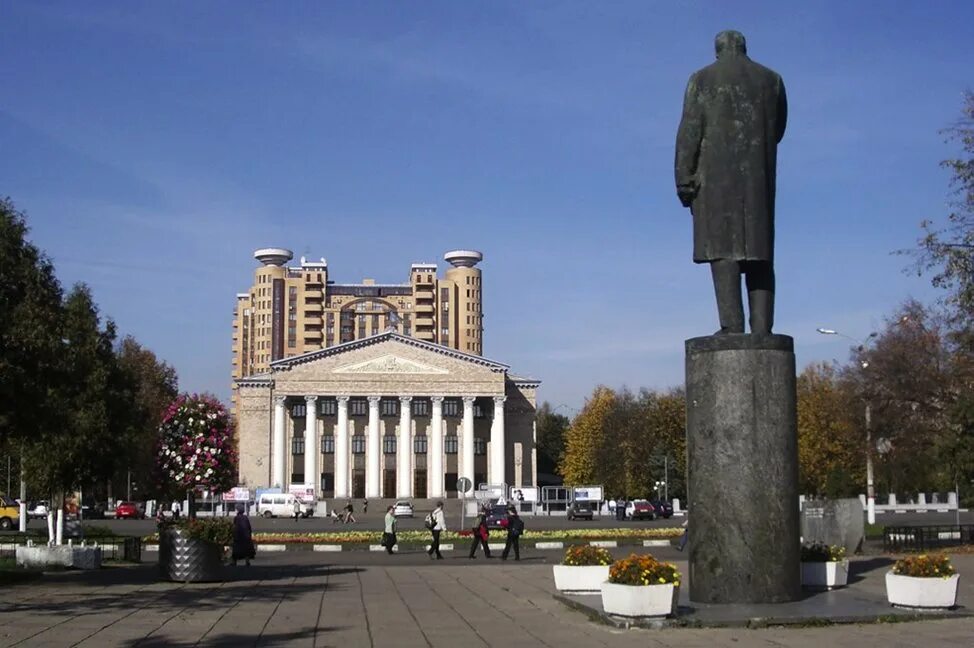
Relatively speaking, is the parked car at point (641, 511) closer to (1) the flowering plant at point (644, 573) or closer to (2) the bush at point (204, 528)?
(2) the bush at point (204, 528)

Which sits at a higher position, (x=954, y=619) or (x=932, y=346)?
(x=932, y=346)

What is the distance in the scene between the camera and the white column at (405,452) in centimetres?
10950

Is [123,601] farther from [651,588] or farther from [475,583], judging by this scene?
[651,588]

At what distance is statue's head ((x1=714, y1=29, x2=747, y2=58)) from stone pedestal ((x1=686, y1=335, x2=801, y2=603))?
3893mm

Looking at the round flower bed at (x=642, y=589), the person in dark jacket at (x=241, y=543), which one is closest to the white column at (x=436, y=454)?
the person in dark jacket at (x=241, y=543)

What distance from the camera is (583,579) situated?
56.3 ft

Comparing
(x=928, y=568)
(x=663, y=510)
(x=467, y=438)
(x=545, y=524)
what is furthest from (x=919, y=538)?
(x=467, y=438)

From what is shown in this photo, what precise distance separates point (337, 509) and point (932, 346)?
60858 millimetres

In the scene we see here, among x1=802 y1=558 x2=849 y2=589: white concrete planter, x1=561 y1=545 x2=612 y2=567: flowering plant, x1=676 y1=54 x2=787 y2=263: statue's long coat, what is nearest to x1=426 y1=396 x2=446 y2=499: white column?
x1=561 y1=545 x2=612 y2=567: flowering plant

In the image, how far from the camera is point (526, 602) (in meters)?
17.4

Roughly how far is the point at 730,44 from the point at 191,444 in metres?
47.4

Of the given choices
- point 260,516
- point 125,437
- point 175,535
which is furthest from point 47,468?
point 260,516

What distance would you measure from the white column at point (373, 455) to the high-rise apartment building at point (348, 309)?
53306 millimetres

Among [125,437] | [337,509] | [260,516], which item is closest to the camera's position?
[125,437]
